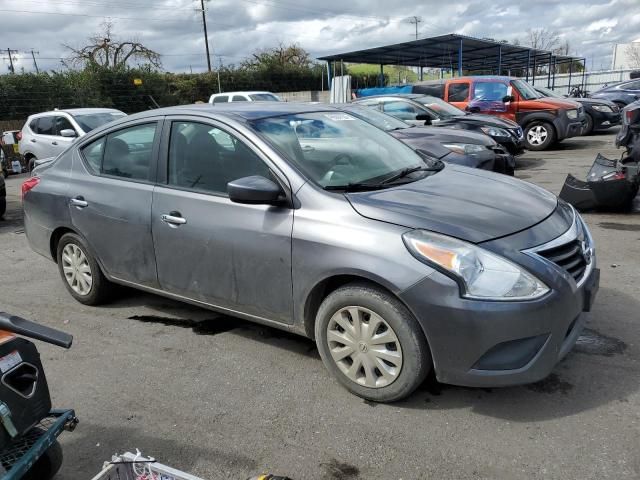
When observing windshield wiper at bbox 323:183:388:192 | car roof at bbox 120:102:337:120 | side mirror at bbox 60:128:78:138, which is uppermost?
car roof at bbox 120:102:337:120

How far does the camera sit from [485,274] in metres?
2.67

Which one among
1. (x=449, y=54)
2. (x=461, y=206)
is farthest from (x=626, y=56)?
(x=461, y=206)

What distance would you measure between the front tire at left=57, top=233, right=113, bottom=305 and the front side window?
123 cm

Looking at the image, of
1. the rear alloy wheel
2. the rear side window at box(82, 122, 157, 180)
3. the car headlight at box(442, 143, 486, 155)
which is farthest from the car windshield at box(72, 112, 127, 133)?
the rear alloy wheel

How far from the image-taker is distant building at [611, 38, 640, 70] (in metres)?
60.2

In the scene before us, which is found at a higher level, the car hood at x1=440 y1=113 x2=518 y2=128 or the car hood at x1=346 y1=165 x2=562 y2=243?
the car hood at x1=346 y1=165 x2=562 y2=243

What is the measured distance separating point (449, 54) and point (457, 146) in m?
25.1

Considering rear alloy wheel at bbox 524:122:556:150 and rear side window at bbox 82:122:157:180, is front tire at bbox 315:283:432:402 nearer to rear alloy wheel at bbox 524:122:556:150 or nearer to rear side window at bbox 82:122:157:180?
rear side window at bbox 82:122:157:180

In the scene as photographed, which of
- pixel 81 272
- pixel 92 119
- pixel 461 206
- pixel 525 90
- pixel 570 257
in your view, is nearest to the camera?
pixel 570 257

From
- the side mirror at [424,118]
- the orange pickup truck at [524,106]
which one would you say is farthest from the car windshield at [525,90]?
the side mirror at [424,118]

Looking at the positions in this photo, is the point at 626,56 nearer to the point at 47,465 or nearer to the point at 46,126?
the point at 46,126

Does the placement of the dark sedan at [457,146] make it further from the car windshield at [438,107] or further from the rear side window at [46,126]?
the rear side window at [46,126]

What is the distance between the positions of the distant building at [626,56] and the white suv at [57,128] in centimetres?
6147

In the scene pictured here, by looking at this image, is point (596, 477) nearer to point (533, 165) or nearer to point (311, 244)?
point (311, 244)
